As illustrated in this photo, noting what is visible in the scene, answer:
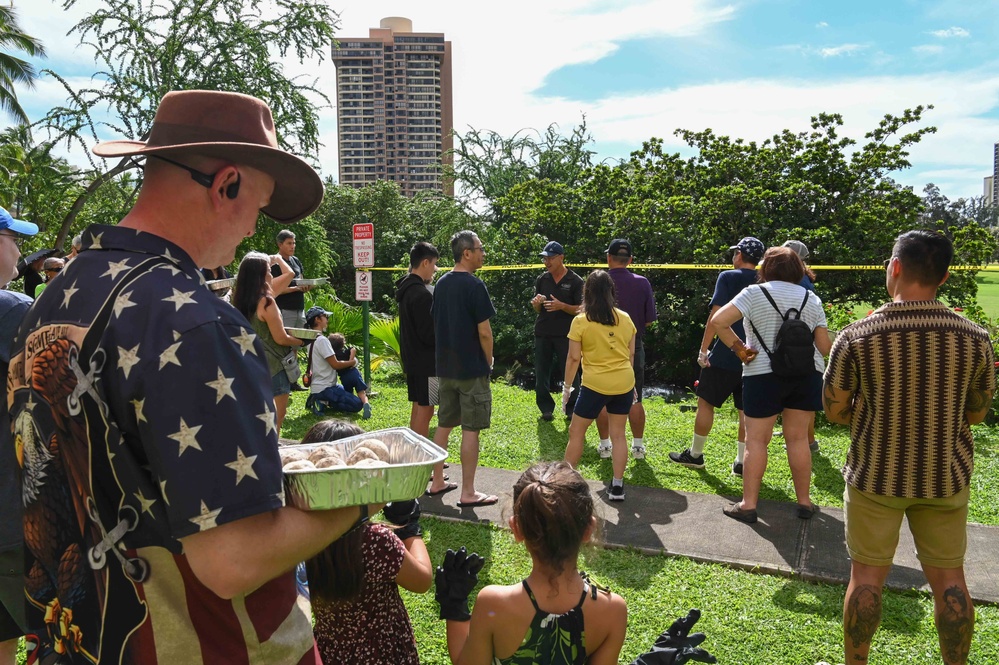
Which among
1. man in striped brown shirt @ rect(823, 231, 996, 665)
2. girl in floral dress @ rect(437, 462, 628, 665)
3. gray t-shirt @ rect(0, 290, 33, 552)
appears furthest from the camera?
man in striped brown shirt @ rect(823, 231, 996, 665)

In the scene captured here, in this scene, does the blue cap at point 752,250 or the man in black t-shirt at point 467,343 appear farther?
the blue cap at point 752,250

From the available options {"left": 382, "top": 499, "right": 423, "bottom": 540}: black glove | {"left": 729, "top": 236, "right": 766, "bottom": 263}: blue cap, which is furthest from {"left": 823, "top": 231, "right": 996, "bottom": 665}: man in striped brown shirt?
{"left": 729, "top": 236, "right": 766, "bottom": 263}: blue cap

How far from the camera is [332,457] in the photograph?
1576 millimetres

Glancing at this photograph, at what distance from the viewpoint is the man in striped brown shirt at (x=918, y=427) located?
3.02 metres

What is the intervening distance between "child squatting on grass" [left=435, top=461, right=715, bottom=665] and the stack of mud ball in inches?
26.5

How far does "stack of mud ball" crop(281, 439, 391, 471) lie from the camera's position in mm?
1476

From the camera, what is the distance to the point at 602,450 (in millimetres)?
6809

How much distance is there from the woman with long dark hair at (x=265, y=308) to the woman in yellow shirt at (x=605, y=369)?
2309 mm

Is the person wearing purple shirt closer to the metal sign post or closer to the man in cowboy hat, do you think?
the metal sign post

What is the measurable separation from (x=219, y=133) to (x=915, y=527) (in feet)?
10.5

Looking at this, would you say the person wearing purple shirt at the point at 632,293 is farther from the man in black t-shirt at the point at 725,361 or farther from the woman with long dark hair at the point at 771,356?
the woman with long dark hair at the point at 771,356

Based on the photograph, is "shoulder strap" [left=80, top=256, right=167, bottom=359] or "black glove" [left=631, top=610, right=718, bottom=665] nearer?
"shoulder strap" [left=80, top=256, right=167, bottom=359]

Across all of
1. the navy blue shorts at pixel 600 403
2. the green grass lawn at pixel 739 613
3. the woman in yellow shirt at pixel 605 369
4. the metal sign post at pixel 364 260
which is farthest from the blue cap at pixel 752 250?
the metal sign post at pixel 364 260

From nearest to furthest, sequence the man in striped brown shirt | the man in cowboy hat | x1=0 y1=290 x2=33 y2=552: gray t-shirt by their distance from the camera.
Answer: the man in cowboy hat < x1=0 y1=290 x2=33 y2=552: gray t-shirt < the man in striped brown shirt
